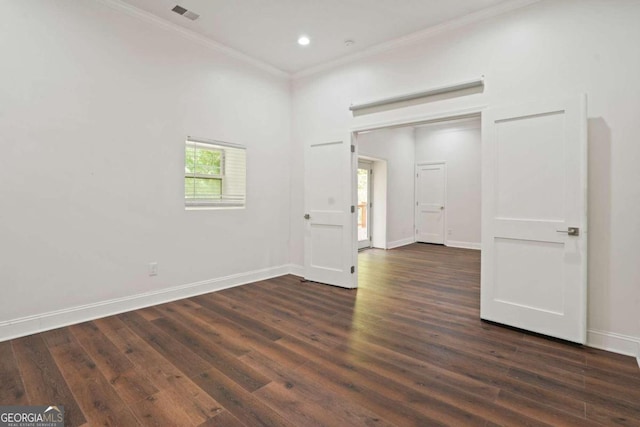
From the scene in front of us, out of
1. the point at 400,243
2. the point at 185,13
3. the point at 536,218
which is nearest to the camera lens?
the point at 536,218

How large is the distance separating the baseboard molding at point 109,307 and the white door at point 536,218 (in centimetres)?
316

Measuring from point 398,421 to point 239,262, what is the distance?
127 inches

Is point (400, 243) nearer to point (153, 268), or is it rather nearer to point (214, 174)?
point (214, 174)

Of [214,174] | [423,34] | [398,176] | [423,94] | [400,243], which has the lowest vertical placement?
[400,243]

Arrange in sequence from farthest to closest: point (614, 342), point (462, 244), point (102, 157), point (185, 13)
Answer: point (462, 244)
point (185, 13)
point (102, 157)
point (614, 342)

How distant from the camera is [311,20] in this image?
3.55 meters

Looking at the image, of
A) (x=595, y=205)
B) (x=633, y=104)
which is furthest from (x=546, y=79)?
(x=595, y=205)

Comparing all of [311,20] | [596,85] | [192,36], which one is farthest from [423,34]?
[192,36]

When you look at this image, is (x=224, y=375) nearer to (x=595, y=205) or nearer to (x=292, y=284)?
(x=292, y=284)

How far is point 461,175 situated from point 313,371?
7156 mm

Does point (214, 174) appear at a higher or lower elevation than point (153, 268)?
higher

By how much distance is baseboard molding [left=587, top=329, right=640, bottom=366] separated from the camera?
2.57 m

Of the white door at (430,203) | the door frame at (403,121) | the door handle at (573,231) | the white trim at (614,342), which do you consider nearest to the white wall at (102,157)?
the door frame at (403,121)

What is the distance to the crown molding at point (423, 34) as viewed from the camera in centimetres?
316
